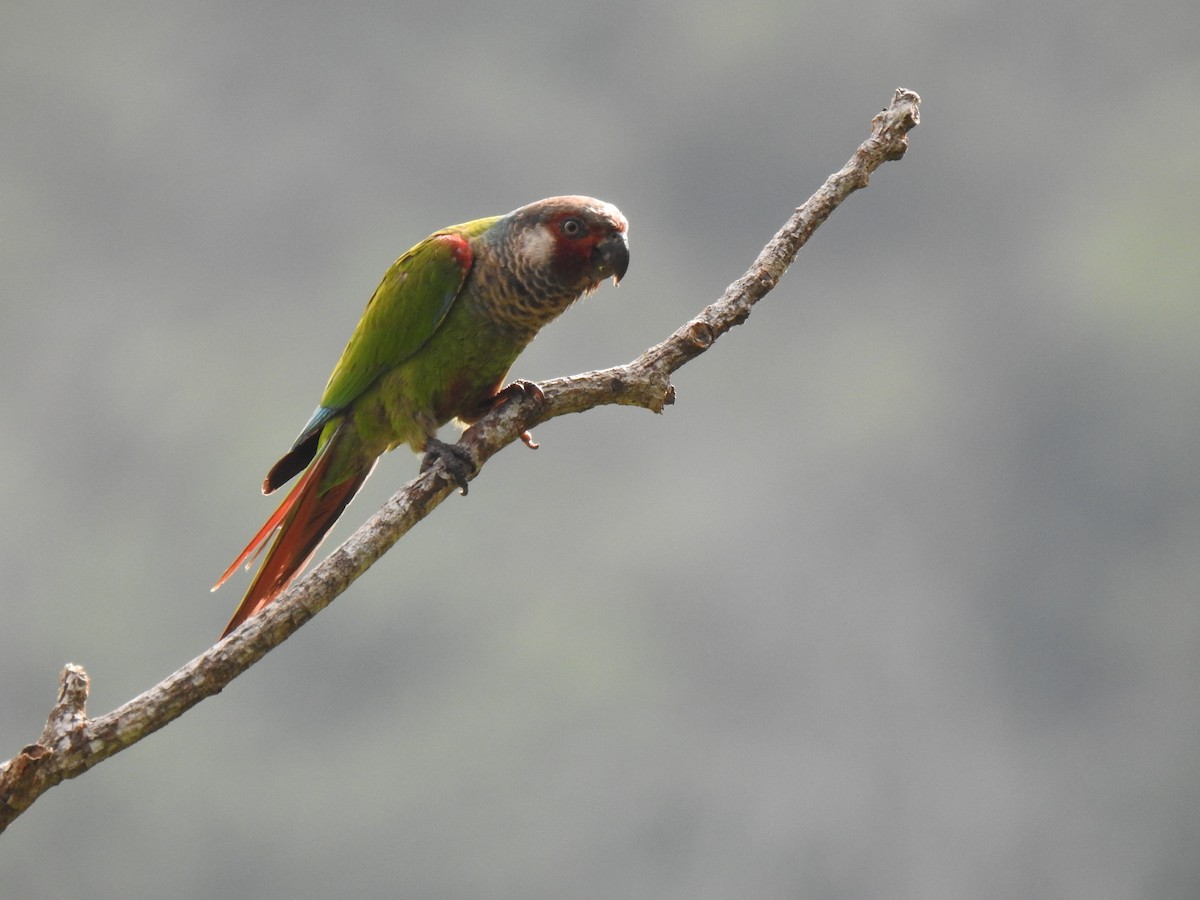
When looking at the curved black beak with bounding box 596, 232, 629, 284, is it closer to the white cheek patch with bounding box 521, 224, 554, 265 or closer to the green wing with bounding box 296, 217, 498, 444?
the white cheek patch with bounding box 521, 224, 554, 265

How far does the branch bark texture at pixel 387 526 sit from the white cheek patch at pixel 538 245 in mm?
553

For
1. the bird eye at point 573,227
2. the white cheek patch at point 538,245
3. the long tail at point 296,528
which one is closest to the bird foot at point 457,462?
the long tail at point 296,528

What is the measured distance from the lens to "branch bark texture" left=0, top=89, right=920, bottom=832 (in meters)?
2.81

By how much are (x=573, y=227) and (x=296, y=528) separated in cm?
Result: 128

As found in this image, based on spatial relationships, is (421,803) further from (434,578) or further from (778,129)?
(778,129)

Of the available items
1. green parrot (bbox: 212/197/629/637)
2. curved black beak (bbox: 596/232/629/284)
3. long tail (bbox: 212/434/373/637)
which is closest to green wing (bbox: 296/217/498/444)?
green parrot (bbox: 212/197/629/637)

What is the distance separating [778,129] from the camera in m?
42.0

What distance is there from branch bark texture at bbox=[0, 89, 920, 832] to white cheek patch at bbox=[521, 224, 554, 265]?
1.81ft

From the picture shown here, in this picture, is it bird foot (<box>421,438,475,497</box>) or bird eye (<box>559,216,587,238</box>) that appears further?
bird eye (<box>559,216,587,238</box>)

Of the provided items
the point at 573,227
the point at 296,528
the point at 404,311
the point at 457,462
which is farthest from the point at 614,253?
the point at 296,528

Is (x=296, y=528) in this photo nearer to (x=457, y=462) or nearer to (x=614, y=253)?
(x=457, y=462)

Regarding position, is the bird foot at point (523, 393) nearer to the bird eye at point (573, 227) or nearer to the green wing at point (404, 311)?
the green wing at point (404, 311)

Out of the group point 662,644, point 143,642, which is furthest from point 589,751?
point 143,642

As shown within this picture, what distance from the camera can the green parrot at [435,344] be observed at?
13.6 ft
